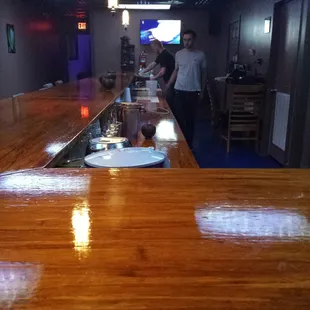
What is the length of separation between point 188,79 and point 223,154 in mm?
1217

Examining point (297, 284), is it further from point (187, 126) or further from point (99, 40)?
point (99, 40)

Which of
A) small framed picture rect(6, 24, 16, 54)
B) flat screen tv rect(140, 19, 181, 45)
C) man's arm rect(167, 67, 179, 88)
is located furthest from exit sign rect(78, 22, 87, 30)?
man's arm rect(167, 67, 179, 88)

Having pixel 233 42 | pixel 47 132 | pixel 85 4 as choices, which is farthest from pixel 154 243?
pixel 85 4

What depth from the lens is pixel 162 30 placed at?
9.67 metres

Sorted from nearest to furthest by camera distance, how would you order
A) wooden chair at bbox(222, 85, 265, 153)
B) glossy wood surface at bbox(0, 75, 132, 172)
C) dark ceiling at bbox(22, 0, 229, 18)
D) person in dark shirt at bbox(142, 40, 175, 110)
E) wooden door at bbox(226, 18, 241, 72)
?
glossy wood surface at bbox(0, 75, 132, 172), wooden chair at bbox(222, 85, 265, 153), person in dark shirt at bbox(142, 40, 175, 110), wooden door at bbox(226, 18, 241, 72), dark ceiling at bbox(22, 0, 229, 18)

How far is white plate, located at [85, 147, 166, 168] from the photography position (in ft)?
3.88

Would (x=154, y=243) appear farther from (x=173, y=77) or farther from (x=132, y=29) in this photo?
(x=132, y=29)

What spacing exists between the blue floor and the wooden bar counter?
227 cm

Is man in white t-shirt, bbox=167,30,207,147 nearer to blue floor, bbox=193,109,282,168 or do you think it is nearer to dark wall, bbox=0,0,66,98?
blue floor, bbox=193,109,282,168

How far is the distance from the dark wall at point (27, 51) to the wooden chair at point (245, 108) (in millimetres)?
3831

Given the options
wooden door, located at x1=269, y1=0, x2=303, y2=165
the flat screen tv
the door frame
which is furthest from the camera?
the flat screen tv

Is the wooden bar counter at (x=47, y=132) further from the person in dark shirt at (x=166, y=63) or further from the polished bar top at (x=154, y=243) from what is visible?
the person in dark shirt at (x=166, y=63)

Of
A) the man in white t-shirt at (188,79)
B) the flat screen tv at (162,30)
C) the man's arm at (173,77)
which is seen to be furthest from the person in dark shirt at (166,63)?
the flat screen tv at (162,30)

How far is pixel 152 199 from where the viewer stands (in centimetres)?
75
